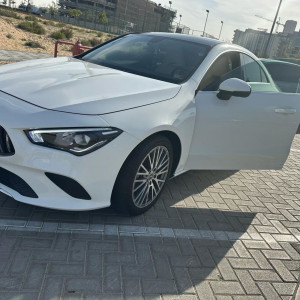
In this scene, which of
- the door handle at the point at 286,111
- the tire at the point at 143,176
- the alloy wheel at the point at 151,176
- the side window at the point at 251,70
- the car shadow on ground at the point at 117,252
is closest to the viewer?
the car shadow on ground at the point at 117,252

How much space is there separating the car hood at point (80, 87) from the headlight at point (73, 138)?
16cm

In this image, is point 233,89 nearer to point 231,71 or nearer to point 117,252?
point 231,71

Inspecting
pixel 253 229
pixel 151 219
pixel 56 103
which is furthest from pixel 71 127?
pixel 253 229

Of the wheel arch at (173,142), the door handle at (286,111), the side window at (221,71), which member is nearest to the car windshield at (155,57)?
the side window at (221,71)

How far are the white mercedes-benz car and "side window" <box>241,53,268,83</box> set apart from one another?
16mm

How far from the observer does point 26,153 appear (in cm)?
241

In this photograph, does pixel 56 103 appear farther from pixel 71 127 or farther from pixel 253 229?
pixel 253 229

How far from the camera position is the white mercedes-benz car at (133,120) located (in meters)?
2.45

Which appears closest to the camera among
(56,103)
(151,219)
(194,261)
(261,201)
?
(56,103)

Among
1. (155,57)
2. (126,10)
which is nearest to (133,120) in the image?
(155,57)

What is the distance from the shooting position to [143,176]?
3.03 meters

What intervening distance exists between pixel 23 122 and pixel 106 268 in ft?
4.01

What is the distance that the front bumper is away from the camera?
2402 mm

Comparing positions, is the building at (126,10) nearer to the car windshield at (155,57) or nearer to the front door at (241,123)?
the car windshield at (155,57)
